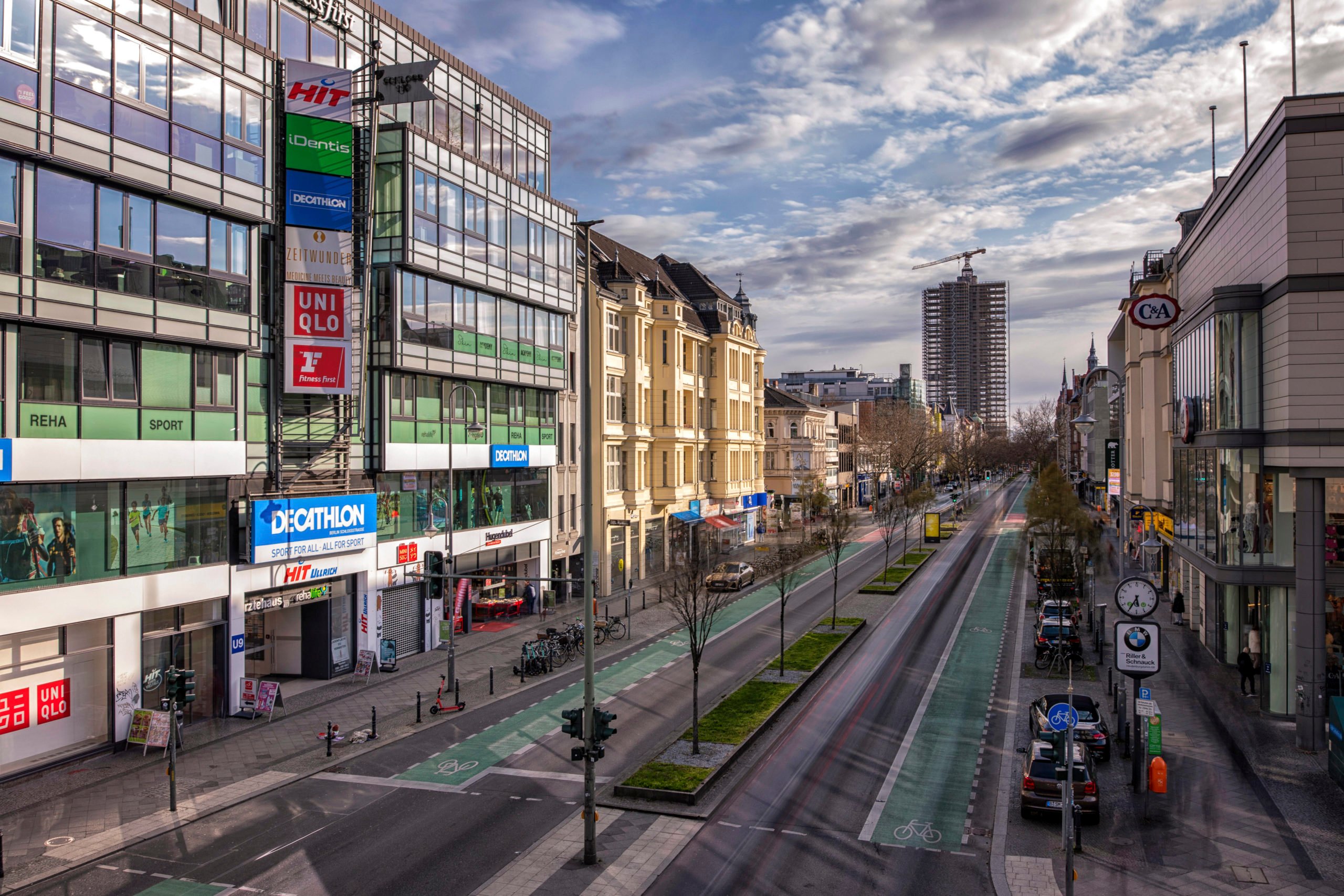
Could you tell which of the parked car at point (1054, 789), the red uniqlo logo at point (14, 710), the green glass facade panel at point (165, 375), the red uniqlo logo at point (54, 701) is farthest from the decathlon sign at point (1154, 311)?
the red uniqlo logo at point (14, 710)

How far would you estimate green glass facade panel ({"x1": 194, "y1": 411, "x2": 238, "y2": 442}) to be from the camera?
26047mm

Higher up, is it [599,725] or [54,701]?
[599,725]

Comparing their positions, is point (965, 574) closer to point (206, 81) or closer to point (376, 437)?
point (376, 437)

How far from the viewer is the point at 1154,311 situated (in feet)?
110

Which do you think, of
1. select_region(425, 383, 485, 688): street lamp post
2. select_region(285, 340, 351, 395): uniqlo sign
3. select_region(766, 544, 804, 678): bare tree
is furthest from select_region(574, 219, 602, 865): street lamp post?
select_region(766, 544, 804, 678): bare tree

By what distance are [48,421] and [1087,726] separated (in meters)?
25.6

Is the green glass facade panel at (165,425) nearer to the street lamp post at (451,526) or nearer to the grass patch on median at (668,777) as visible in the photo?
the street lamp post at (451,526)

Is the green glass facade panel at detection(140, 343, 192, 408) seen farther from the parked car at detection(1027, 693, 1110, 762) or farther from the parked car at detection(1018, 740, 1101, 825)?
the parked car at detection(1027, 693, 1110, 762)

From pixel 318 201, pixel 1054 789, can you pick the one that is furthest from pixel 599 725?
pixel 318 201

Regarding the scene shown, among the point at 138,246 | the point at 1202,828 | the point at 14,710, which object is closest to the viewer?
the point at 1202,828

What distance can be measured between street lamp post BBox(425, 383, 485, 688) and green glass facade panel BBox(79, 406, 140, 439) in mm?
8937

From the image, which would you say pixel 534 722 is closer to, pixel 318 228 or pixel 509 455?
pixel 318 228

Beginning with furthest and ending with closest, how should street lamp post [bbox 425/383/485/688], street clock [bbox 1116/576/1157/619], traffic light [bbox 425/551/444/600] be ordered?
street lamp post [bbox 425/383/485/688]
traffic light [bbox 425/551/444/600]
street clock [bbox 1116/576/1157/619]

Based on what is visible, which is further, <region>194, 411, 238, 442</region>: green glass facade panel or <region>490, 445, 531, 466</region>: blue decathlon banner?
<region>490, 445, 531, 466</region>: blue decathlon banner
